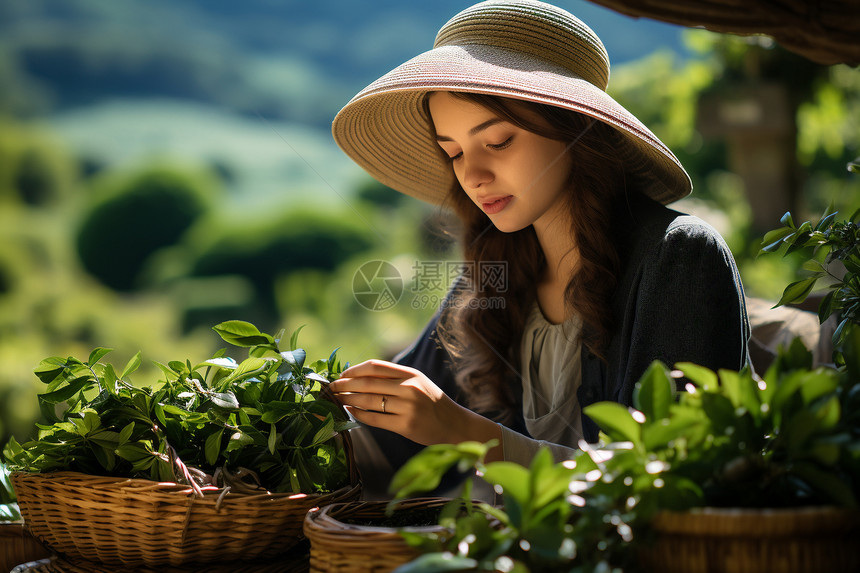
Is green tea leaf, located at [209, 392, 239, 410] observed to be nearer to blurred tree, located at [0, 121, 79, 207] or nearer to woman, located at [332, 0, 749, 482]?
woman, located at [332, 0, 749, 482]

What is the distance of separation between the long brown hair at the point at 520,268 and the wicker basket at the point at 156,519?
0.44 meters

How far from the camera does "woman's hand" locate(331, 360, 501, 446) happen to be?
0.69 metres

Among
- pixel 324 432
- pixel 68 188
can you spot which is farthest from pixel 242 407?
pixel 68 188

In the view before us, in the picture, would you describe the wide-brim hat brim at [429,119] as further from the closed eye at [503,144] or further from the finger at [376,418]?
the finger at [376,418]

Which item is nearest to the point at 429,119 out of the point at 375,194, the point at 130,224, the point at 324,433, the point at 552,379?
the point at 552,379

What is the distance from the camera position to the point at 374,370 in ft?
2.28

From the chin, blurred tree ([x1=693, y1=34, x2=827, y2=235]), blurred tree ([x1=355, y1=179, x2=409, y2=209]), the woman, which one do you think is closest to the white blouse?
the woman

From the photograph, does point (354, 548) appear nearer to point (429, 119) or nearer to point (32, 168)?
point (429, 119)

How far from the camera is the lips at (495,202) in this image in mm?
882

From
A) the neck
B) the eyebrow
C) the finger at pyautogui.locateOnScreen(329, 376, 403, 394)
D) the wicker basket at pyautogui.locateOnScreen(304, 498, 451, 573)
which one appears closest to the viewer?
the wicker basket at pyautogui.locateOnScreen(304, 498, 451, 573)

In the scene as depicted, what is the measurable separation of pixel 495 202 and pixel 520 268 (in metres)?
0.22

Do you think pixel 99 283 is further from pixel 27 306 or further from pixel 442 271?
pixel 442 271

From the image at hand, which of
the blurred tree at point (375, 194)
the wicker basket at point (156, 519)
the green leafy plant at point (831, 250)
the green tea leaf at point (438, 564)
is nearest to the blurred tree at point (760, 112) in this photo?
the blurred tree at point (375, 194)

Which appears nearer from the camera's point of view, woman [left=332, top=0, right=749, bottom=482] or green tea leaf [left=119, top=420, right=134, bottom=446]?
green tea leaf [left=119, top=420, right=134, bottom=446]
